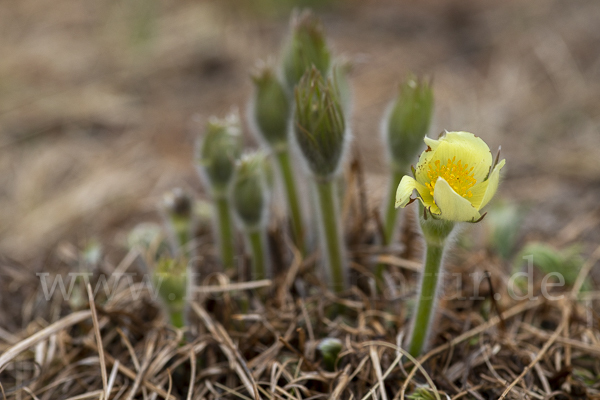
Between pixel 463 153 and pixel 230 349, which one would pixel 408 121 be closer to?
pixel 463 153

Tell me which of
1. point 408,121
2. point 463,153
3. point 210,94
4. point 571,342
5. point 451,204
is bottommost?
point 571,342

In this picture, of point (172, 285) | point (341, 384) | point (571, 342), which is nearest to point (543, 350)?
point (571, 342)

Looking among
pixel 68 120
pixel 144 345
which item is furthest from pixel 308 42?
pixel 68 120

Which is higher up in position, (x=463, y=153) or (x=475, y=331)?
(x=463, y=153)

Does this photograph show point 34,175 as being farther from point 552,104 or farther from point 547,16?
point 547,16

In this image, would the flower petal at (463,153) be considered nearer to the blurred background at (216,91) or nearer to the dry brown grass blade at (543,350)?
the dry brown grass blade at (543,350)

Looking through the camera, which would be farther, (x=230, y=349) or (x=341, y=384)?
(x=230, y=349)
